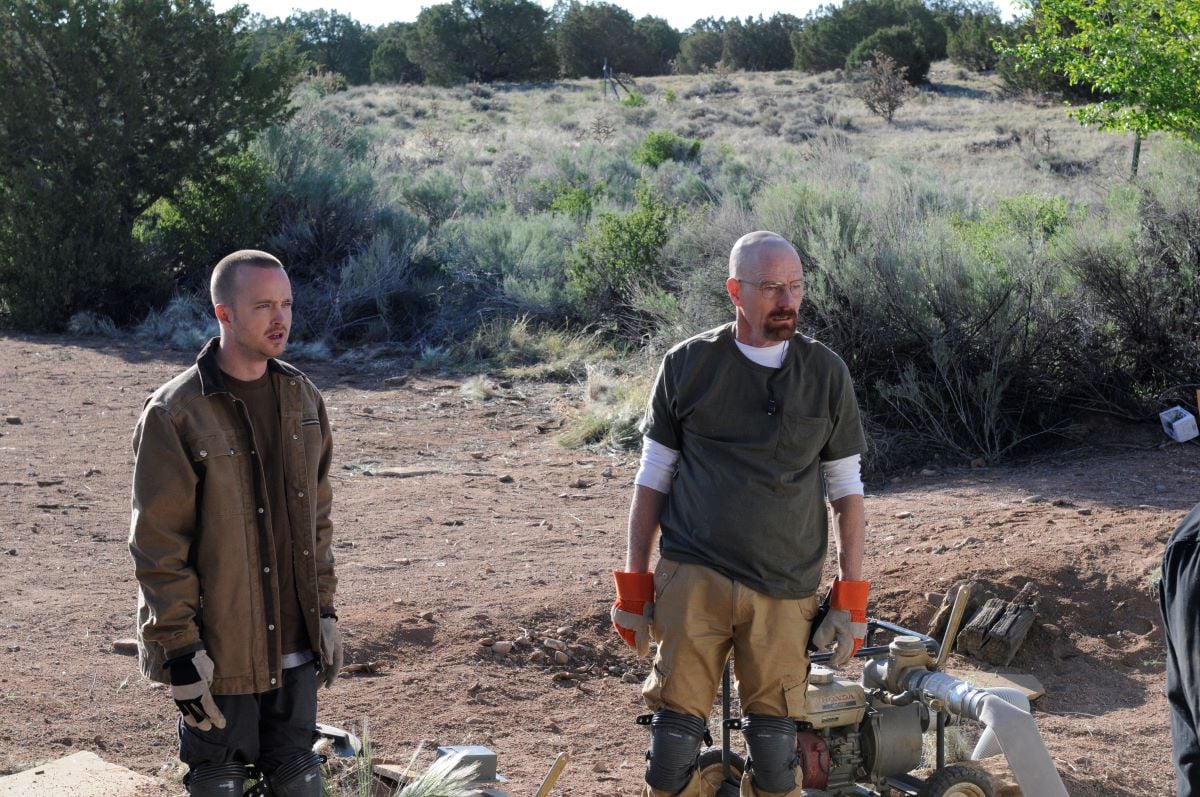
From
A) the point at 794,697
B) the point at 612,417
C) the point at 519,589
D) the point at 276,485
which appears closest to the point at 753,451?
the point at 794,697

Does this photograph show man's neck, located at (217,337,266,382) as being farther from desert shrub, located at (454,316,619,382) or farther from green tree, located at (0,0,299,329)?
green tree, located at (0,0,299,329)

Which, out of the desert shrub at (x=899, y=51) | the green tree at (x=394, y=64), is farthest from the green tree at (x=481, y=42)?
the desert shrub at (x=899, y=51)

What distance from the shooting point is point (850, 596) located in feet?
11.4

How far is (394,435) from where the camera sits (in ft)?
36.2

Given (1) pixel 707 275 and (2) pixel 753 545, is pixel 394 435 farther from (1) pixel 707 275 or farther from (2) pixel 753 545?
(2) pixel 753 545

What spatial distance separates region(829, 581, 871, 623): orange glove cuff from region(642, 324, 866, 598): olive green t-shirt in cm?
8

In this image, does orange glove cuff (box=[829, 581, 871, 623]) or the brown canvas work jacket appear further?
orange glove cuff (box=[829, 581, 871, 623])

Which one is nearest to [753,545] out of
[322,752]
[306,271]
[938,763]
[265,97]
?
[938,763]

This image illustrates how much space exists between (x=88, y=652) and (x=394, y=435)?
564 centimetres

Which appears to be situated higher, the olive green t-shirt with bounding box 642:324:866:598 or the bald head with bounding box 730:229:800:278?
the bald head with bounding box 730:229:800:278

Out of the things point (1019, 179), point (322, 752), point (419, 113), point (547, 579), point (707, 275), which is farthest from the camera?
point (419, 113)

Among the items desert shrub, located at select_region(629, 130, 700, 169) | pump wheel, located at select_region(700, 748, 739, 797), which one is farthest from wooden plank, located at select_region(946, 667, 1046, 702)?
desert shrub, located at select_region(629, 130, 700, 169)

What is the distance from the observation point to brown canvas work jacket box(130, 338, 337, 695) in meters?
2.98

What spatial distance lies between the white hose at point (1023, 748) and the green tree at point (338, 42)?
49965 millimetres
